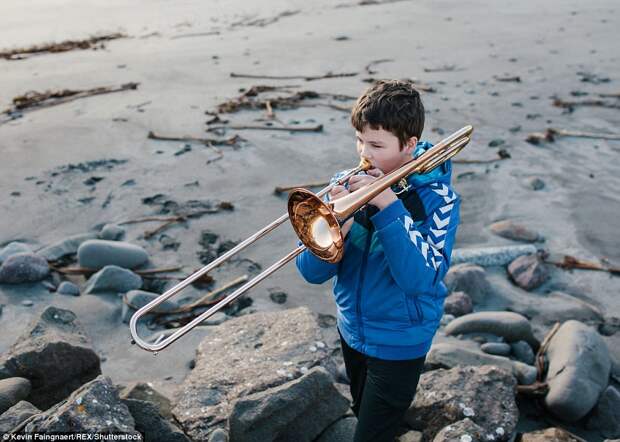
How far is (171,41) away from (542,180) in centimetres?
930

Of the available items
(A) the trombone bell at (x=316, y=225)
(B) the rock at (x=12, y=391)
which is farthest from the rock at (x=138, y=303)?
(A) the trombone bell at (x=316, y=225)

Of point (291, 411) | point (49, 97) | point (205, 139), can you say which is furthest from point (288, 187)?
point (49, 97)

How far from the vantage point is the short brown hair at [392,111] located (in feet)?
8.82

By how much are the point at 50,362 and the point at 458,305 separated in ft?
10.2

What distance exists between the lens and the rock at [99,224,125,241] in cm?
605

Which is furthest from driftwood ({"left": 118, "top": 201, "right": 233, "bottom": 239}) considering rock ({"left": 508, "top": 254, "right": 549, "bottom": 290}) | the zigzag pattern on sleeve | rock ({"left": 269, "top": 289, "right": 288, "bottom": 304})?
the zigzag pattern on sleeve

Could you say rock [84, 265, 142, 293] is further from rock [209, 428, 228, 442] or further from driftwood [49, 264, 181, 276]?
rock [209, 428, 228, 442]

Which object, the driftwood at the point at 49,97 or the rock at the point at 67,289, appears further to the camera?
the driftwood at the point at 49,97

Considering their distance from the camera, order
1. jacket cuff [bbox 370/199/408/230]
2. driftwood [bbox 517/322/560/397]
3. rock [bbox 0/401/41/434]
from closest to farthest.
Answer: jacket cuff [bbox 370/199/408/230] → rock [bbox 0/401/41/434] → driftwood [bbox 517/322/560/397]

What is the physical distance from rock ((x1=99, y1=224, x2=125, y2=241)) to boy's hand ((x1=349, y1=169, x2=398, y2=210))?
395 cm

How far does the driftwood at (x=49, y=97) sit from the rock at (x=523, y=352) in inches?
305

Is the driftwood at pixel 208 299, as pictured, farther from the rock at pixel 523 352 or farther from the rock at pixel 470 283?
the rock at pixel 523 352

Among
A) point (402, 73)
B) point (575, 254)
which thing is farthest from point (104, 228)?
point (402, 73)

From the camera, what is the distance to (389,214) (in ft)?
8.39
